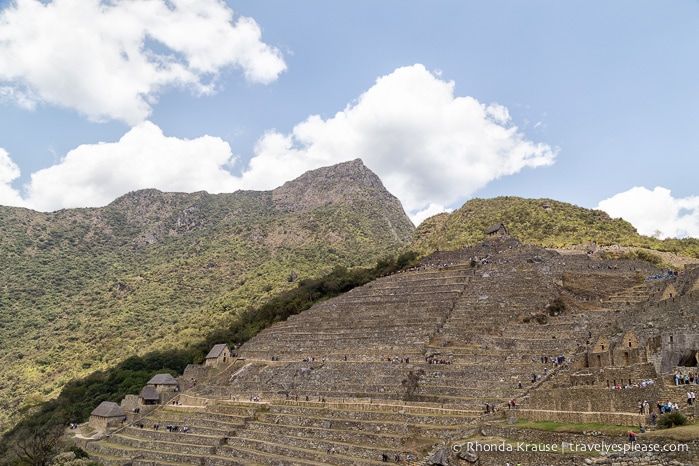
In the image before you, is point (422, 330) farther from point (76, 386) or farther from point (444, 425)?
point (76, 386)

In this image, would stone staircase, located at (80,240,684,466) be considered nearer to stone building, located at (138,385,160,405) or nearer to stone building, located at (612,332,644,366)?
stone building, located at (138,385,160,405)

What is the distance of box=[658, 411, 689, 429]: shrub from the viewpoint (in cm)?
1216

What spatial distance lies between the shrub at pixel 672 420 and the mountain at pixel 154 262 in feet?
160

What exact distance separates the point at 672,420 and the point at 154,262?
301 ft

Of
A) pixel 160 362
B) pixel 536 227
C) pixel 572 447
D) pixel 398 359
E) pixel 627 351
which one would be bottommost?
pixel 160 362

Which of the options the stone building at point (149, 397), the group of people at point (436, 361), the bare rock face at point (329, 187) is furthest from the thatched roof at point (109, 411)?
the bare rock face at point (329, 187)

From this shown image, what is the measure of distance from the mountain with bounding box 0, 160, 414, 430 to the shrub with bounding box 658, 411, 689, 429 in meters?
48.8

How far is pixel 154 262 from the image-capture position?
94.2m

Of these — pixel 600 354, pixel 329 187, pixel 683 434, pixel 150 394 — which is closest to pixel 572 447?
pixel 683 434

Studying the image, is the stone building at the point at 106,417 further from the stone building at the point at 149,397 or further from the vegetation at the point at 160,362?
the vegetation at the point at 160,362

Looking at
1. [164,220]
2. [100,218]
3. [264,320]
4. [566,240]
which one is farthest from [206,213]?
[566,240]

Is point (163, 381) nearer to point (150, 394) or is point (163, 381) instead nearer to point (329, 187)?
point (150, 394)

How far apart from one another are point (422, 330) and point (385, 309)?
20.6ft

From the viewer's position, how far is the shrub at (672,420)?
12156 mm
